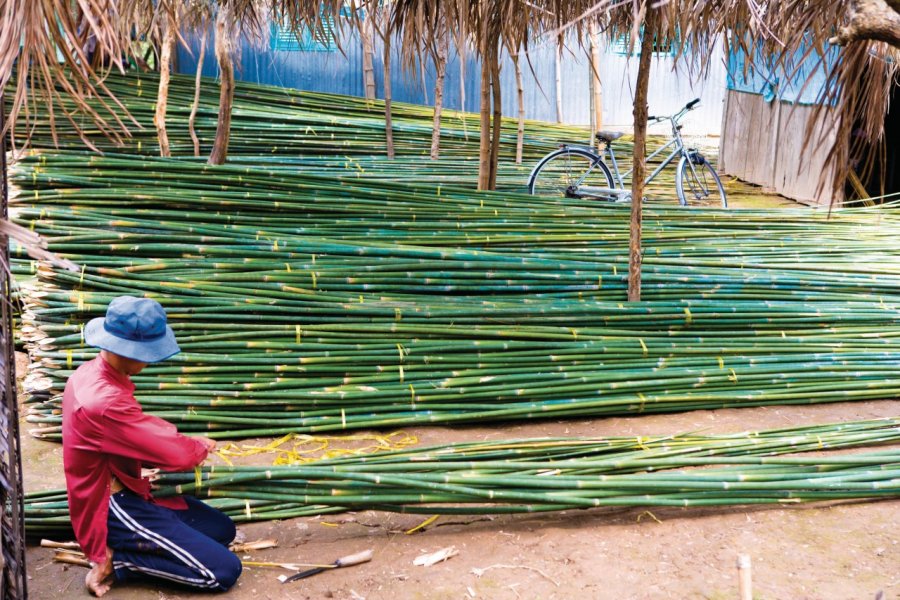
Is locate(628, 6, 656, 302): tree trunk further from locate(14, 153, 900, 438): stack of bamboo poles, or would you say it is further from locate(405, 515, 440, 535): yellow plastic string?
locate(405, 515, 440, 535): yellow plastic string

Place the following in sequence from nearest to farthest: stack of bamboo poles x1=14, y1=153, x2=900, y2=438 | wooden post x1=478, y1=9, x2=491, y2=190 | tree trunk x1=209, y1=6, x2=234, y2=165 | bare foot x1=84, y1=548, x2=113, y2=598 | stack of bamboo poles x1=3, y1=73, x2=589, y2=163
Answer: bare foot x1=84, y1=548, x2=113, y2=598 → stack of bamboo poles x1=14, y1=153, x2=900, y2=438 → wooden post x1=478, y1=9, x2=491, y2=190 → tree trunk x1=209, y1=6, x2=234, y2=165 → stack of bamboo poles x1=3, y1=73, x2=589, y2=163

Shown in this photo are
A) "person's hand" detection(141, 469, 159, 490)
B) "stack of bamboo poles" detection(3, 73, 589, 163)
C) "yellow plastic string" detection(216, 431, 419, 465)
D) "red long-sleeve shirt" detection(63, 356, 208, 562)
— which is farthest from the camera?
"stack of bamboo poles" detection(3, 73, 589, 163)

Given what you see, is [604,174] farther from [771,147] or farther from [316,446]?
[316,446]

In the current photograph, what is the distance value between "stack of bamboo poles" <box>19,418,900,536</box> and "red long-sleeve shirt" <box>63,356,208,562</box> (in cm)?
24

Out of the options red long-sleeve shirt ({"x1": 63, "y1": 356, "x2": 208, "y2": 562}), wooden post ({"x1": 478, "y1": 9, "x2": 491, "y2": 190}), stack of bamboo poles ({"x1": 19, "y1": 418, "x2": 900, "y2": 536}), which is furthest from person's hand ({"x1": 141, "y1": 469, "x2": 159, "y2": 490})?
wooden post ({"x1": 478, "y1": 9, "x2": 491, "y2": 190})

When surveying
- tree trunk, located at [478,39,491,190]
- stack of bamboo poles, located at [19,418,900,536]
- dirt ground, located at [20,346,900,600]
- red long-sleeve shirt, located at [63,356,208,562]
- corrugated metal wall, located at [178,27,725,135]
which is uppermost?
corrugated metal wall, located at [178,27,725,135]

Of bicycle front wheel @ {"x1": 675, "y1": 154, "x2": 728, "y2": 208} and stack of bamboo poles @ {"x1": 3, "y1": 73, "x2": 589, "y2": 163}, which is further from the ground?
stack of bamboo poles @ {"x1": 3, "y1": 73, "x2": 589, "y2": 163}

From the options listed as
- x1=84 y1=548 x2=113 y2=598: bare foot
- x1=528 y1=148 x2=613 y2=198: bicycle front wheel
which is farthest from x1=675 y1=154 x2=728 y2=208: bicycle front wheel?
x1=84 y1=548 x2=113 y2=598: bare foot

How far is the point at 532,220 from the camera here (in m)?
5.39

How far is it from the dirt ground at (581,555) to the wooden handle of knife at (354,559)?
21 millimetres

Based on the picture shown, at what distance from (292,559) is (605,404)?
1633 mm

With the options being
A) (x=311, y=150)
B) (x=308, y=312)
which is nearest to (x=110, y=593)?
(x=308, y=312)

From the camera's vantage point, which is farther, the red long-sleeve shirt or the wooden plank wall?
the wooden plank wall

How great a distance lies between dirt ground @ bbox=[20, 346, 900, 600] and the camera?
2.74m
